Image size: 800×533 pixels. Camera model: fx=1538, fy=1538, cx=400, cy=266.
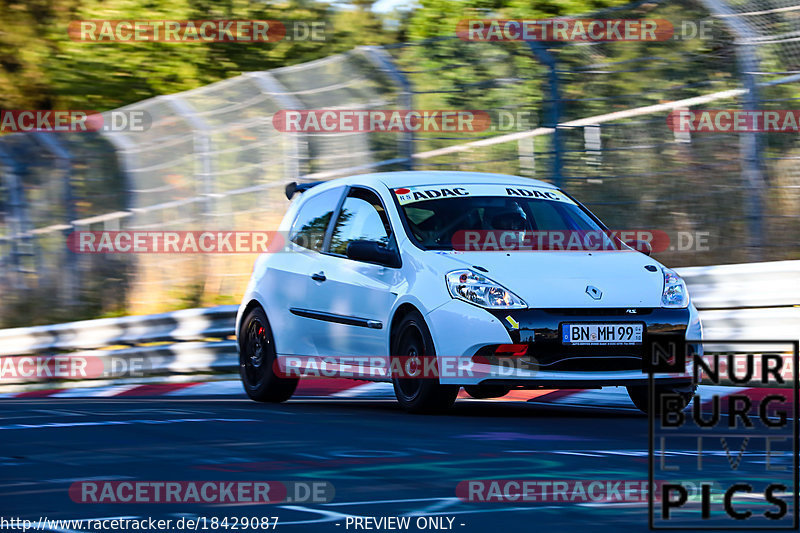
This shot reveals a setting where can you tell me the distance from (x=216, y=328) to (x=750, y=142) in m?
5.12

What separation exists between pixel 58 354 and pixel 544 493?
9882 mm

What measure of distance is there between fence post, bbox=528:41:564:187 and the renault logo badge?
401 cm

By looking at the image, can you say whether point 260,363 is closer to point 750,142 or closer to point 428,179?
point 428,179

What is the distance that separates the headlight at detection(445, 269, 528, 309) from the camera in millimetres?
8969

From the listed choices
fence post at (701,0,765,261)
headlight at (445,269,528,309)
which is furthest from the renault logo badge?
fence post at (701,0,765,261)

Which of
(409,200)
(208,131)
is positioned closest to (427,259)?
(409,200)

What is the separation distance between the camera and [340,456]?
7250 millimetres

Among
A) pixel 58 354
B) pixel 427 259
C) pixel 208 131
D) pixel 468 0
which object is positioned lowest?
pixel 58 354

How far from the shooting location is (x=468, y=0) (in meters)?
25.2

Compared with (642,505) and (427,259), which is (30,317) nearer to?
(427,259)

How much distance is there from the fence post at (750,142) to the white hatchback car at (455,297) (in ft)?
5.23

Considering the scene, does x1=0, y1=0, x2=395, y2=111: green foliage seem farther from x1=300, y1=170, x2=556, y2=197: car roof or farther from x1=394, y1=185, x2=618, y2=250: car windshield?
x1=394, y1=185, x2=618, y2=250: car windshield

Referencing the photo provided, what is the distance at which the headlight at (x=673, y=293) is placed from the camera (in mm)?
9312

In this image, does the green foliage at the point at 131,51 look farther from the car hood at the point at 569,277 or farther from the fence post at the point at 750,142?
the car hood at the point at 569,277
